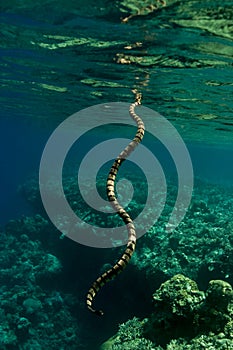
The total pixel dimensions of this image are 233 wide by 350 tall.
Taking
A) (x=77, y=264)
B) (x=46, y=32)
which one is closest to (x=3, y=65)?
(x=46, y=32)

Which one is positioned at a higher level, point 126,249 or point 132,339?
point 126,249

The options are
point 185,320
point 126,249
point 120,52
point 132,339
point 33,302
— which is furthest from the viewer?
point 33,302

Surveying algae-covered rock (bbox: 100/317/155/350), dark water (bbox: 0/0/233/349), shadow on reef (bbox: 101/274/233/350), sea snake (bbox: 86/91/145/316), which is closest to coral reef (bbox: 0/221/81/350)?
dark water (bbox: 0/0/233/349)

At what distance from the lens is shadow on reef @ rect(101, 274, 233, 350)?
29.1 feet

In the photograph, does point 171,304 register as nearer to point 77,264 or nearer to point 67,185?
point 77,264

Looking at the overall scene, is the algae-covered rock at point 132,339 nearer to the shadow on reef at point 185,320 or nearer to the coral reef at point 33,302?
the shadow on reef at point 185,320

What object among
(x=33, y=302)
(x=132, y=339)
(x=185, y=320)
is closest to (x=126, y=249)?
(x=185, y=320)

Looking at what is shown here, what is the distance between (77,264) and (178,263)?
7079 millimetres

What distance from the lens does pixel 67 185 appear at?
95.0 ft

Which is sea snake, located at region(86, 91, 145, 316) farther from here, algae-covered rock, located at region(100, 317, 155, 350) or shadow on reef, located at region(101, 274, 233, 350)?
algae-covered rock, located at region(100, 317, 155, 350)

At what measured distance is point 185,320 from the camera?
9672 millimetres

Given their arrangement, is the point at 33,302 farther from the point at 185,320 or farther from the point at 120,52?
the point at 120,52

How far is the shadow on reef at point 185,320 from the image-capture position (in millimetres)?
8875

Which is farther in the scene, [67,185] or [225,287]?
[67,185]
